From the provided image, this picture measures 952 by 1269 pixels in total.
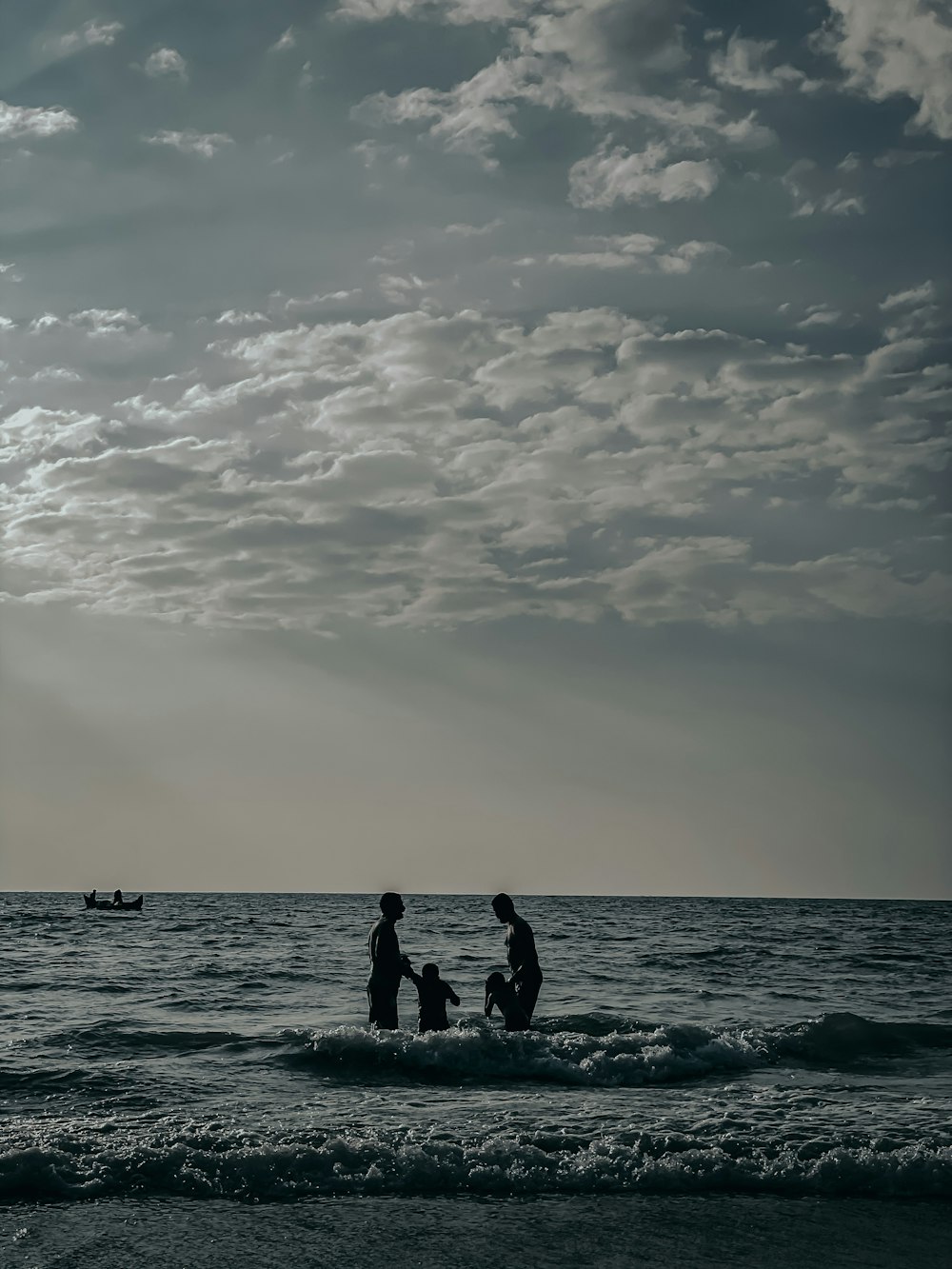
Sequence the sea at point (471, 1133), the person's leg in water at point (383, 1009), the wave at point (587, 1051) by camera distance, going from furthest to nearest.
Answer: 1. the person's leg in water at point (383, 1009)
2. the wave at point (587, 1051)
3. the sea at point (471, 1133)

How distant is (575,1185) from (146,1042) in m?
7.62

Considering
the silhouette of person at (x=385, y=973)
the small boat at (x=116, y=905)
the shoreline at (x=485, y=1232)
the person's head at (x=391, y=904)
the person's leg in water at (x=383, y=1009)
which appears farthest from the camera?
the small boat at (x=116, y=905)

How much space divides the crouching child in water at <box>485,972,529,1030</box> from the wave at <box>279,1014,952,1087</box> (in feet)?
0.95

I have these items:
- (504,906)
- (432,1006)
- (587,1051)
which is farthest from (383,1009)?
(587,1051)

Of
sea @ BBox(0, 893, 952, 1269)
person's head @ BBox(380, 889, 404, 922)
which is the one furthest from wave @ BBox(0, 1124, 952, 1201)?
person's head @ BBox(380, 889, 404, 922)

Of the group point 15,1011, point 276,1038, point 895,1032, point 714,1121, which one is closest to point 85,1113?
point 276,1038

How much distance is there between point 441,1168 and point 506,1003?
548cm

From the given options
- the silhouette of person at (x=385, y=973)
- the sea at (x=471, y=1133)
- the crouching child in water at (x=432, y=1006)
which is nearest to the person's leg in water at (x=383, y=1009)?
the silhouette of person at (x=385, y=973)

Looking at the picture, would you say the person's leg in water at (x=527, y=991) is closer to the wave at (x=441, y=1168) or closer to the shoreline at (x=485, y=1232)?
the wave at (x=441, y=1168)

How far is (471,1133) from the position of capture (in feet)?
27.3

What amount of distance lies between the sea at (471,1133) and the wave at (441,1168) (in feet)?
0.07

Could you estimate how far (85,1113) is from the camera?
900 cm

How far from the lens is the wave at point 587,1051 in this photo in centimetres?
1124

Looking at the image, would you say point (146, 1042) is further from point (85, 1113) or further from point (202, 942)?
point (202, 942)
